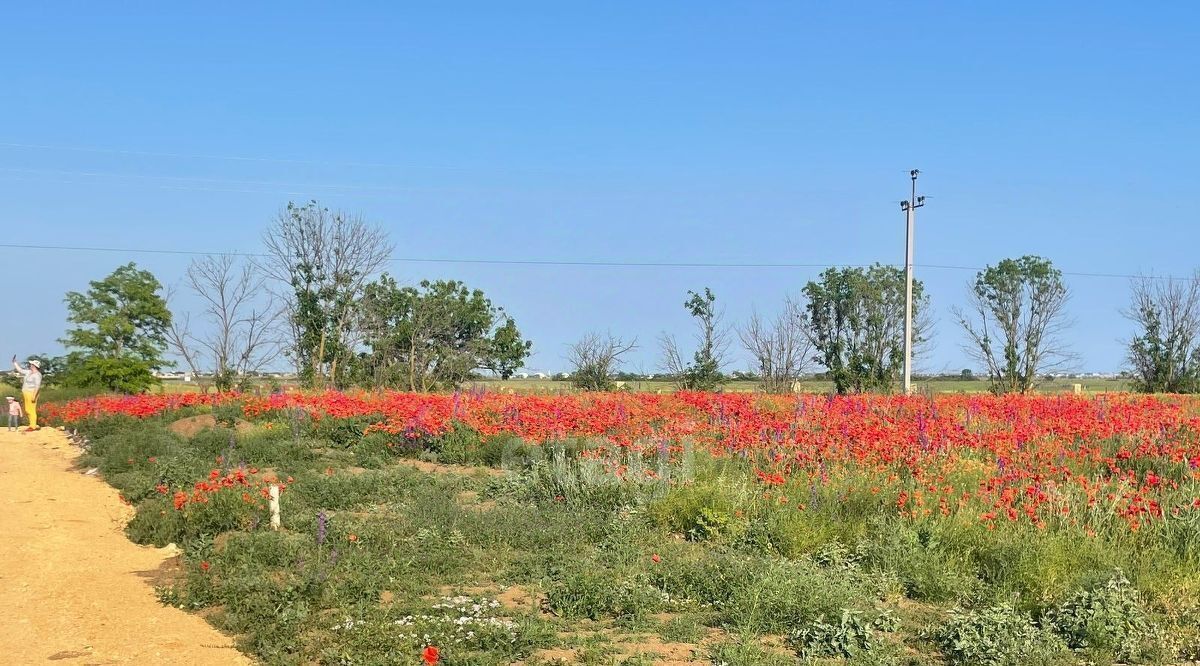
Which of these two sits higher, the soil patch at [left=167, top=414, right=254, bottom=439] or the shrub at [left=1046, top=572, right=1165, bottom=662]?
the soil patch at [left=167, top=414, right=254, bottom=439]

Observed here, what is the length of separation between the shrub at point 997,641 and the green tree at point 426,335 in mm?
22260

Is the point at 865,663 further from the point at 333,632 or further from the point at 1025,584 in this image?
the point at 333,632

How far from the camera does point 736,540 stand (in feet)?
22.1

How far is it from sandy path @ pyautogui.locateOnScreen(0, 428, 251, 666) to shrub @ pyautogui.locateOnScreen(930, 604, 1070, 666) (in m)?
3.77

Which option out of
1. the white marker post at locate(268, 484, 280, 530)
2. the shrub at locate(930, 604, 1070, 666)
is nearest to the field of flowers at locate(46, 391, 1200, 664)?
the shrub at locate(930, 604, 1070, 666)

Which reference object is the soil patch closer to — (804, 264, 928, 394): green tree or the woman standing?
the woman standing

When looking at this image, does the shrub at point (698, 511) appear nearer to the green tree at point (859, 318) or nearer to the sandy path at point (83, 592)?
the sandy path at point (83, 592)

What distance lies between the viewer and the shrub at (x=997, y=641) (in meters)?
4.36

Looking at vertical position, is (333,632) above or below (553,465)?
below

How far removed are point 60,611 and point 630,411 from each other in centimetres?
846

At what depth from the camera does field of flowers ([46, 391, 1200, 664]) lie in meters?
4.77

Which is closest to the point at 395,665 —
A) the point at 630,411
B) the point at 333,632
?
the point at 333,632

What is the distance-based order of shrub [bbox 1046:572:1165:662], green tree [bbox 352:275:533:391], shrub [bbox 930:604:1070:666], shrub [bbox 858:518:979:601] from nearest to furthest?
shrub [bbox 930:604:1070:666]
shrub [bbox 1046:572:1165:662]
shrub [bbox 858:518:979:601]
green tree [bbox 352:275:533:391]

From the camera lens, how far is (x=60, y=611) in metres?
5.96
